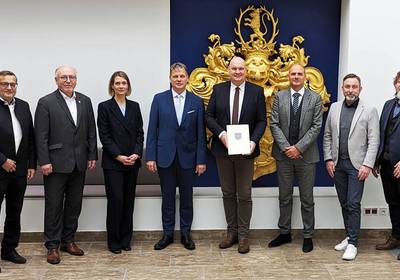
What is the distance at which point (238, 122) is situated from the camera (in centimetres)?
443

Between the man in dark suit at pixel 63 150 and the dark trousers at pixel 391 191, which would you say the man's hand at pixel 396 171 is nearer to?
the dark trousers at pixel 391 191

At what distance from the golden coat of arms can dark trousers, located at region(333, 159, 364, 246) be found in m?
0.89

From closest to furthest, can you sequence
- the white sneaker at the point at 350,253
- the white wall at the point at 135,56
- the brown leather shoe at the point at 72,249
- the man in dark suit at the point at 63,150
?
1. the man in dark suit at the point at 63,150
2. the white sneaker at the point at 350,253
3. the brown leather shoe at the point at 72,249
4. the white wall at the point at 135,56

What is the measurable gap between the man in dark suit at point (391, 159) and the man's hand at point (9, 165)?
294cm

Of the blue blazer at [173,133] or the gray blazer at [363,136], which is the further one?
the blue blazer at [173,133]

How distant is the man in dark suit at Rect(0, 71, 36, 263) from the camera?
399 cm

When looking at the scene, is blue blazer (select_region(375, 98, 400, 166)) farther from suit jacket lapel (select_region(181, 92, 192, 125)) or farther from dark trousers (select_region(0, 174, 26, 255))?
dark trousers (select_region(0, 174, 26, 255))

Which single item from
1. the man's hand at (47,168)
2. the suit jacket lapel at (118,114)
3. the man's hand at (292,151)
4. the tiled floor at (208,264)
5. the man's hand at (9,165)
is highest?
the suit jacket lapel at (118,114)

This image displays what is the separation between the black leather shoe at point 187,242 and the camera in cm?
463

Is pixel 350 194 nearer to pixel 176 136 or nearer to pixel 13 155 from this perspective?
pixel 176 136

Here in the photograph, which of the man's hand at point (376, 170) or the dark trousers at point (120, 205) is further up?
the man's hand at point (376, 170)

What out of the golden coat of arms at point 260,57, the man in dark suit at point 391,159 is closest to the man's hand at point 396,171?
the man in dark suit at point 391,159

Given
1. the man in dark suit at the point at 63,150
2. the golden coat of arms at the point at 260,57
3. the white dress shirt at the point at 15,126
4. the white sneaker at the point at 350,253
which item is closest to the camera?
the white dress shirt at the point at 15,126

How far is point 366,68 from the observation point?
4.85 m
